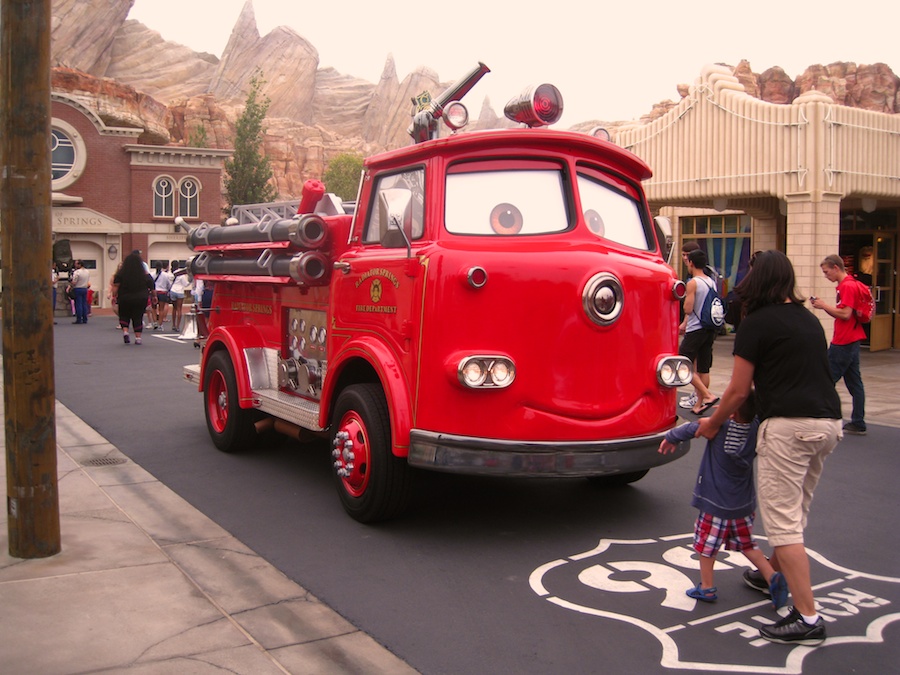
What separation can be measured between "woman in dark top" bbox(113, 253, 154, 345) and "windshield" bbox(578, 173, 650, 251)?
14.4 m

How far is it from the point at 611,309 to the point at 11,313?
3512mm

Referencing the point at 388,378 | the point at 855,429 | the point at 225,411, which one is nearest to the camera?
the point at 388,378

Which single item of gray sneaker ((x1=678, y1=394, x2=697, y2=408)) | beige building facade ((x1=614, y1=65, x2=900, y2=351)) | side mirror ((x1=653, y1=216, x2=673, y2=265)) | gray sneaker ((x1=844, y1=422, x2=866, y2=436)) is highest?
beige building facade ((x1=614, y1=65, x2=900, y2=351))

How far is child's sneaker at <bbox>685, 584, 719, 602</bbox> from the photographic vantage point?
469 centimetres

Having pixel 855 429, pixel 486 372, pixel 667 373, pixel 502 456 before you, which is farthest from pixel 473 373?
pixel 855 429

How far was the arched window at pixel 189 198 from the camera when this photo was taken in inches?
1866

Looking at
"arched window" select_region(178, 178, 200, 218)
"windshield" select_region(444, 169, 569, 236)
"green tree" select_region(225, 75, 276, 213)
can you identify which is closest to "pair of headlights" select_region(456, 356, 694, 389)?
"windshield" select_region(444, 169, 569, 236)

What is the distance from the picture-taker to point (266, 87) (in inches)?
5541

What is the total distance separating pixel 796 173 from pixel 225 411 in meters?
11.7

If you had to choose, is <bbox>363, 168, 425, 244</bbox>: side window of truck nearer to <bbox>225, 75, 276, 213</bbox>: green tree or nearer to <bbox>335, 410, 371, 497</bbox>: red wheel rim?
<bbox>335, 410, 371, 497</bbox>: red wheel rim

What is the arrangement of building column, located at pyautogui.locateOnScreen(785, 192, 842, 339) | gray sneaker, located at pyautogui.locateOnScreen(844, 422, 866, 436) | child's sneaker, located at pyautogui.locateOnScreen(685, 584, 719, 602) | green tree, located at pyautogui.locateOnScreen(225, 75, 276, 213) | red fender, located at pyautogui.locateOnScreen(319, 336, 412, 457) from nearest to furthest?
child's sneaker, located at pyautogui.locateOnScreen(685, 584, 719, 602) < red fender, located at pyautogui.locateOnScreen(319, 336, 412, 457) < gray sneaker, located at pyautogui.locateOnScreen(844, 422, 866, 436) < building column, located at pyautogui.locateOnScreen(785, 192, 842, 339) < green tree, located at pyautogui.locateOnScreen(225, 75, 276, 213)

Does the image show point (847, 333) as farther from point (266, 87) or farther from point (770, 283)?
point (266, 87)

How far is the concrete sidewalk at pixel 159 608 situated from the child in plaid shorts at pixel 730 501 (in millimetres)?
1775

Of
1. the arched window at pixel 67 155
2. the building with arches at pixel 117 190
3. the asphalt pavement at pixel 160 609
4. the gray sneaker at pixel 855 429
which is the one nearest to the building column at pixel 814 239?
the gray sneaker at pixel 855 429
